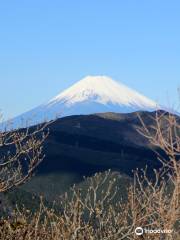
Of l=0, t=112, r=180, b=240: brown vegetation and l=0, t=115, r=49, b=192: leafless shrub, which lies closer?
l=0, t=112, r=180, b=240: brown vegetation

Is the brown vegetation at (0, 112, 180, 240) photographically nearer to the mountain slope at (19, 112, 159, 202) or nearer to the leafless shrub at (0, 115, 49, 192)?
the leafless shrub at (0, 115, 49, 192)

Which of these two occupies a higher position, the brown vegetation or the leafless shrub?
the leafless shrub

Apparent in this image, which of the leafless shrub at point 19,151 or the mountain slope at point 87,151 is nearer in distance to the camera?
the leafless shrub at point 19,151

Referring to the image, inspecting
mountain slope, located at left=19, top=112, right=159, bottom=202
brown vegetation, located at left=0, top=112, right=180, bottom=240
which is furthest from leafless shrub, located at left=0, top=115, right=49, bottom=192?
mountain slope, located at left=19, top=112, right=159, bottom=202

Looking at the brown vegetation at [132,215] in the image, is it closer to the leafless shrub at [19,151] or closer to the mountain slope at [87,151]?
the leafless shrub at [19,151]

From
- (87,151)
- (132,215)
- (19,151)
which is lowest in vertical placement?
(87,151)

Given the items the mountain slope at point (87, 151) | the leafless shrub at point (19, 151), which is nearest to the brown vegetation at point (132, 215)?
the leafless shrub at point (19, 151)

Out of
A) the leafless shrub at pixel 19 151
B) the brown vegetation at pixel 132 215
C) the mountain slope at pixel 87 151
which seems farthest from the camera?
the mountain slope at pixel 87 151

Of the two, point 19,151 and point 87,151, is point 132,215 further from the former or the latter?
point 87,151

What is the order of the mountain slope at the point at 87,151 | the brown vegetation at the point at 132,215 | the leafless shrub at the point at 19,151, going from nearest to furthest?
the brown vegetation at the point at 132,215 < the leafless shrub at the point at 19,151 < the mountain slope at the point at 87,151

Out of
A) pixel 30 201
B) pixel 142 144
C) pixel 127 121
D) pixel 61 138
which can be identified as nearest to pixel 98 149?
pixel 61 138

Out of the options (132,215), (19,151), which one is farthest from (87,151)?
(132,215)

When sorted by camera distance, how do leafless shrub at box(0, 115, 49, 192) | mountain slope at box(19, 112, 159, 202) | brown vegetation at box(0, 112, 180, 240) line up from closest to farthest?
brown vegetation at box(0, 112, 180, 240) < leafless shrub at box(0, 115, 49, 192) < mountain slope at box(19, 112, 159, 202)

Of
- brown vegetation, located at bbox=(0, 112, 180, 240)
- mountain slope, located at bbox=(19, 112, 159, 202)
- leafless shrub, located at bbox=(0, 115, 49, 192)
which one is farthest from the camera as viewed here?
mountain slope, located at bbox=(19, 112, 159, 202)
